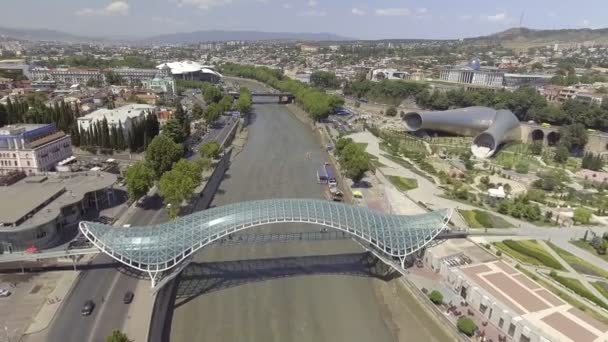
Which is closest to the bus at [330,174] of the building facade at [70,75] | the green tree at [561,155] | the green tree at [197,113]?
the green tree at [561,155]

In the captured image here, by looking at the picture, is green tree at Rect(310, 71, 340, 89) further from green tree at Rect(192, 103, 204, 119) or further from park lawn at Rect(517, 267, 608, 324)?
park lawn at Rect(517, 267, 608, 324)

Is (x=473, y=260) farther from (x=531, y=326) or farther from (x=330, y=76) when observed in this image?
(x=330, y=76)

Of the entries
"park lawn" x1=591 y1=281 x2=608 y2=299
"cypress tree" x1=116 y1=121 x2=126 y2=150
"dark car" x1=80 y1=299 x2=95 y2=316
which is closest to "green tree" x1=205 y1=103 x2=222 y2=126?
"cypress tree" x1=116 y1=121 x2=126 y2=150

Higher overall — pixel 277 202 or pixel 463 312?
pixel 277 202

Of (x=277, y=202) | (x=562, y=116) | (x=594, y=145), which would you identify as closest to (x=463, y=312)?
(x=277, y=202)

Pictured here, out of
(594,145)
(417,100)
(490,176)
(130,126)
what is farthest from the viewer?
(417,100)

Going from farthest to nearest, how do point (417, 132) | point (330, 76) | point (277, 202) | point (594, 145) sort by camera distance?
point (330, 76), point (417, 132), point (594, 145), point (277, 202)
